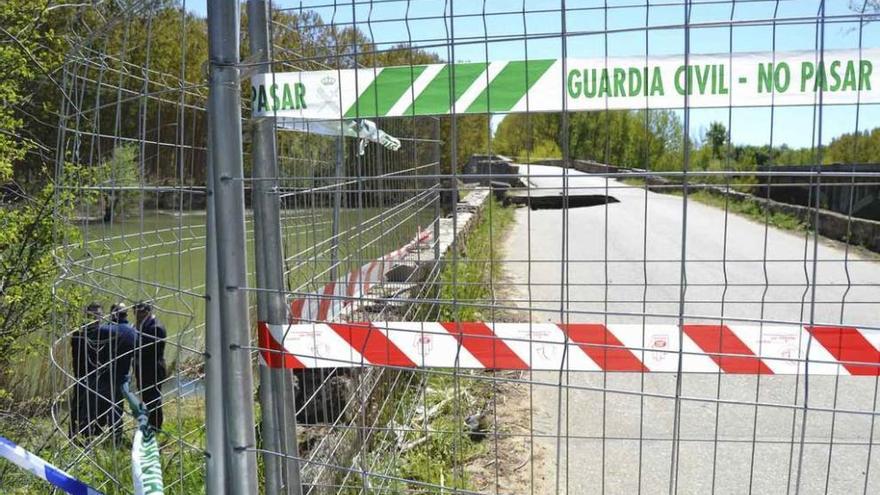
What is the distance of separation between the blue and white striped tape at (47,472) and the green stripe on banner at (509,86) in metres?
1.82

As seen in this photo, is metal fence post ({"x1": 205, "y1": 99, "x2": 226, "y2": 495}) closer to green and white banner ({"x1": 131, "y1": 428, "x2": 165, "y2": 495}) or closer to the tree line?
green and white banner ({"x1": 131, "y1": 428, "x2": 165, "y2": 495})

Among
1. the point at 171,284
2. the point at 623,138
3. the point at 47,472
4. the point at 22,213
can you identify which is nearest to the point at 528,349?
the point at 47,472

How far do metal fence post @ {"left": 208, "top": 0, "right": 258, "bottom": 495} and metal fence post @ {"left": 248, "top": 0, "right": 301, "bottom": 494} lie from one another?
0.29ft

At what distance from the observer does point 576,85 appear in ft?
7.84

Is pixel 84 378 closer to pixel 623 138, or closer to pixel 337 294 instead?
pixel 337 294

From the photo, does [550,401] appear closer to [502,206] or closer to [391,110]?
[391,110]

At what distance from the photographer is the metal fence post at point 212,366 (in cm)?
246

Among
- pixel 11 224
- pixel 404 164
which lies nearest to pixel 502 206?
pixel 404 164

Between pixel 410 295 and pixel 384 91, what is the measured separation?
3.78 metres

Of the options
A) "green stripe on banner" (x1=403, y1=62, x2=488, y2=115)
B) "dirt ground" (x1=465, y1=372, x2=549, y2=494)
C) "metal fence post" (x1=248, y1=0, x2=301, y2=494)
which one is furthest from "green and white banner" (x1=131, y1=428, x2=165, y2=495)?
"dirt ground" (x1=465, y1=372, x2=549, y2=494)

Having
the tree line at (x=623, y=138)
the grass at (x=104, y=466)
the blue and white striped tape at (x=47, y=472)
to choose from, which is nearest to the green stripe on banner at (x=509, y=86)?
the tree line at (x=623, y=138)

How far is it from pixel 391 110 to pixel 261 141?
46 cm

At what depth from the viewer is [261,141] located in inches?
98.6

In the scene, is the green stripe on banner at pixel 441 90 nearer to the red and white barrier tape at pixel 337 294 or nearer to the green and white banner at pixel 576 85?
the green and white banner at pixel 576 85
